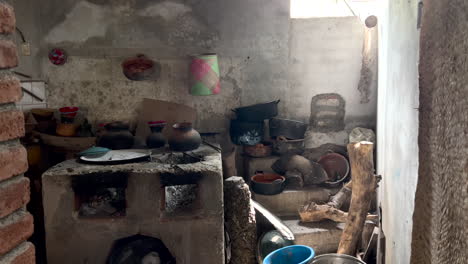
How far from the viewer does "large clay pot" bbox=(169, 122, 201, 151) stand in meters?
4.52

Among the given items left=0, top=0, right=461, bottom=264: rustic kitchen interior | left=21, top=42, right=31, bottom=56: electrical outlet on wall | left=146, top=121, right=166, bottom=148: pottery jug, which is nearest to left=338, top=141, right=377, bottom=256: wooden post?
left=0, top=0, right=461, bottom=264: rustic kitchen interior

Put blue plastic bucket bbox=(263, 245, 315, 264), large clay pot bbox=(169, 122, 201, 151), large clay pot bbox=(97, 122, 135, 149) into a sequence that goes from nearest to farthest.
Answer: blue plastic bucket bbox=(263, 245, 315, 264) < large clay pot bbox=(169, 122, 201, 151) < large clay pot bbox=(97, 122, 135, 149)

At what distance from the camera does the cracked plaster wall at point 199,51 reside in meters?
5.82

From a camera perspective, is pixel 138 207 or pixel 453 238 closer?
pixel 453 238

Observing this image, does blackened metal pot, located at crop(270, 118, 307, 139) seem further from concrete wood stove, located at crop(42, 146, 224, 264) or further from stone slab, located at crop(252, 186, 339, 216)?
concrete wood stove, located at crop(42, 146, 224, 264)

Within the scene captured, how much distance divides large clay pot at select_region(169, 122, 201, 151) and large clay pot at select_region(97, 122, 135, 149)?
0.59 metres

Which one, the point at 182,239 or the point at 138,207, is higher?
the point at 138,207

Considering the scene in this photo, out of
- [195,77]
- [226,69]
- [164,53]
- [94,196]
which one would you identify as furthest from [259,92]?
[94,196]

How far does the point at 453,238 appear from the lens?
4.25 ft

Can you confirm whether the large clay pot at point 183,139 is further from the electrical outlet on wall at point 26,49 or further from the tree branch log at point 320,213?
the electrical outlet on wall at point 26,49

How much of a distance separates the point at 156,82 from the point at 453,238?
5193mm

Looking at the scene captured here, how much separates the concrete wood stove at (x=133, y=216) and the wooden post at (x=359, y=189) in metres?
1.29

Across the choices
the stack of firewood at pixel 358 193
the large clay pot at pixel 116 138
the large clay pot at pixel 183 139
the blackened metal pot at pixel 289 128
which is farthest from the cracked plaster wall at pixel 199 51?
the stack of firewood at pixel 358 193

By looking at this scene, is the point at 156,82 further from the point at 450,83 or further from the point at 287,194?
the point at 450,83
